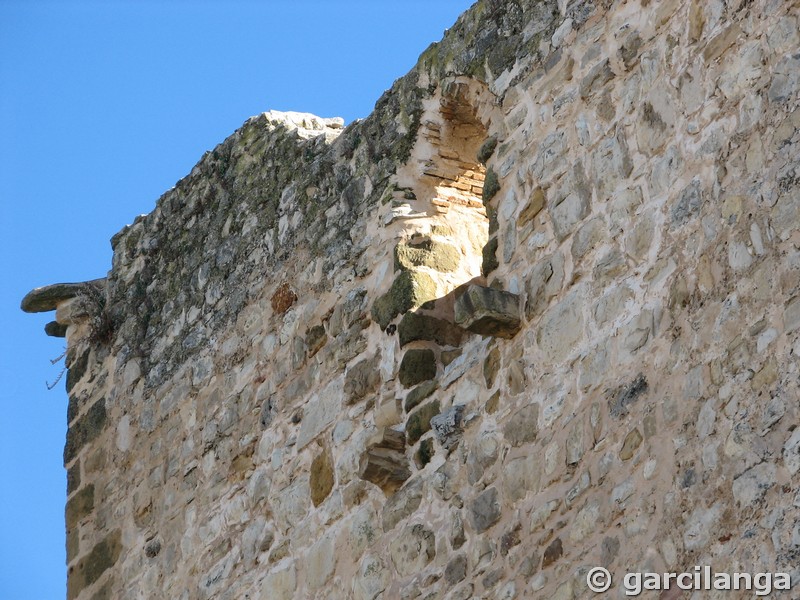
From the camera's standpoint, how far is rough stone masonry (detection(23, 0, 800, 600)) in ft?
14.3

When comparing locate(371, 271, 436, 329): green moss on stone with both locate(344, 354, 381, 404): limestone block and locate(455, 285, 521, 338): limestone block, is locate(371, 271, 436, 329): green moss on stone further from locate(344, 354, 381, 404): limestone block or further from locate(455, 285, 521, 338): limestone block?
locate(455, 285, 521, 338): limestone block

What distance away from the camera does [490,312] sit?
5.27 metres

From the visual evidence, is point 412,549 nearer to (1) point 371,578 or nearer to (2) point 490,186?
(1) point 371,578

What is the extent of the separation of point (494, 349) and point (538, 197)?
551mm

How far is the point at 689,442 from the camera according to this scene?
14.3 feet

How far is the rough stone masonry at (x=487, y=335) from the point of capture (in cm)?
436

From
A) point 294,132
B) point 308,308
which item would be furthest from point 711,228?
point 294,132

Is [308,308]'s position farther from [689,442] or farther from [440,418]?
[689,442]

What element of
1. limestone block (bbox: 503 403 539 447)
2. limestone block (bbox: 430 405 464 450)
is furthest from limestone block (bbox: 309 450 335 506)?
limestone block (bbox: 503 403 539 447)
